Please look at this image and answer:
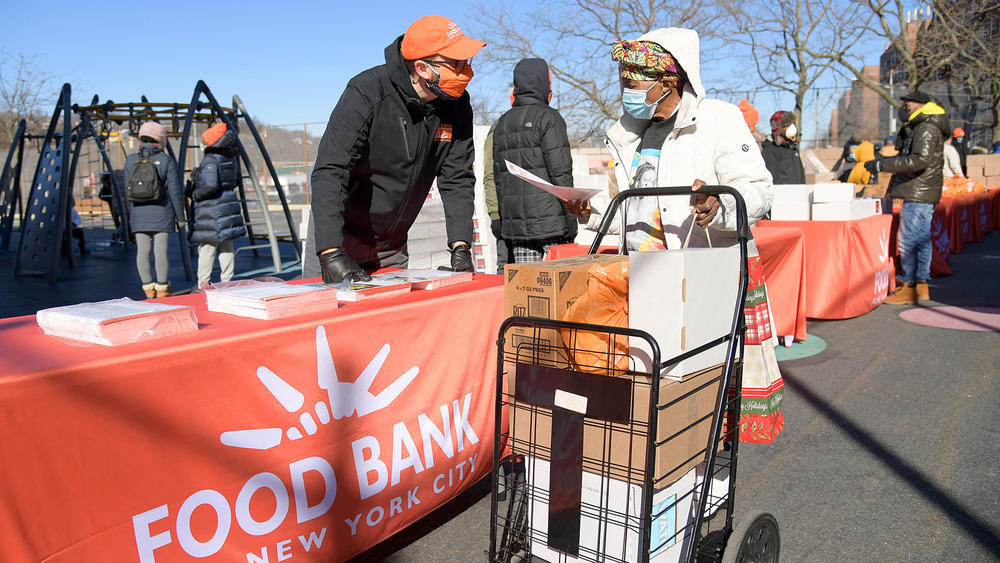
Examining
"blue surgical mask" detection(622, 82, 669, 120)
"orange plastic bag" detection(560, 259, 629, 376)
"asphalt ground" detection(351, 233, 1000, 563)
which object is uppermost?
"blue surgical mask" detection(622, 82, 669, 120)

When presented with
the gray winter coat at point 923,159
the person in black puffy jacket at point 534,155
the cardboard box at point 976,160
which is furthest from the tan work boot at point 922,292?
the cardboard box at point 976,160

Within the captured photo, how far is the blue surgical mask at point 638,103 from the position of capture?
260 centimetres

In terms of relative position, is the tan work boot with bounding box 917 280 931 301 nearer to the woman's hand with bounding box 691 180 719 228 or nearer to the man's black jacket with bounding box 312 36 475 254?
the man's black jacket with bounding box 312 36 475 254

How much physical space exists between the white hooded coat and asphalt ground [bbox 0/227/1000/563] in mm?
1406

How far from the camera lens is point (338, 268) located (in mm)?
2721

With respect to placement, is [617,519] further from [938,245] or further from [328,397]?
[938,245]

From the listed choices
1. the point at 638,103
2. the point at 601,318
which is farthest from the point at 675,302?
the point at 638,103

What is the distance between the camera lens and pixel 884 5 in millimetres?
22297

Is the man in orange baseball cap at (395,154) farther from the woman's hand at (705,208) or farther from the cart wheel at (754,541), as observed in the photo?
the cart wheel at (754,541)

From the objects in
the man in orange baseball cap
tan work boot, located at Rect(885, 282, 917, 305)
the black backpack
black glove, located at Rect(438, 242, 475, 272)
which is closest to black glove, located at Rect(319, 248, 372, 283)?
the man in orange baseball cap

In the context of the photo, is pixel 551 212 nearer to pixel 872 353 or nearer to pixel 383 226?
pixel 383 226

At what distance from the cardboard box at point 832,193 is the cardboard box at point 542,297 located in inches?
218

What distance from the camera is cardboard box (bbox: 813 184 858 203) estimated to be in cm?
678

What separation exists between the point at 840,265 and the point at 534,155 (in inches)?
137
